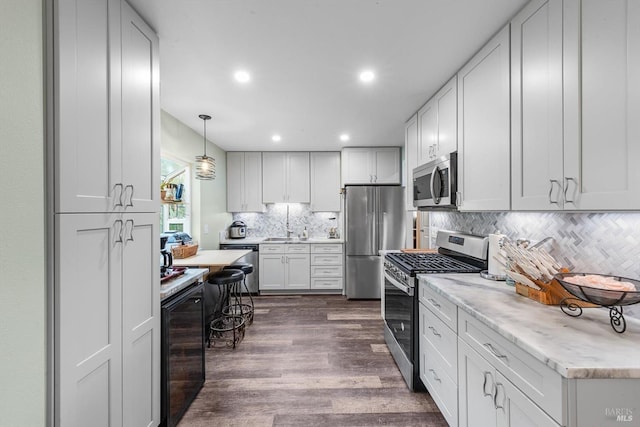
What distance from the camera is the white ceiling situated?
1495 millimetres

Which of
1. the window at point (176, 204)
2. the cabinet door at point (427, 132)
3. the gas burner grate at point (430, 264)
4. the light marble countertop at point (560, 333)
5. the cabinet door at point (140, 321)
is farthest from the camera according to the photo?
the window at point (176, 204)

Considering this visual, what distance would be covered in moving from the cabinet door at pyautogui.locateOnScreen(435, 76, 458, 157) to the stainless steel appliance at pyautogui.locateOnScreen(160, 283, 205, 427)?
2.33 metres

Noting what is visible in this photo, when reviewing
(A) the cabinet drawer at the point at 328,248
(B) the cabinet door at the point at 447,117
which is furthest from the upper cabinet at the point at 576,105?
(A) the cabinet drawer at the point at 328,248

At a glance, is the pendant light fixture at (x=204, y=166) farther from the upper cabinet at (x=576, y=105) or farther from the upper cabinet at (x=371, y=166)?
the upper cabinet at (x=576, y=105)

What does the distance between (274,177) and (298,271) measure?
1.76m

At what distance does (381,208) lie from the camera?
14.5 feet

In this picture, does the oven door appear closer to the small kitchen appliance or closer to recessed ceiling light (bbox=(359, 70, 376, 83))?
recessed ceiling light (bbox=(359, 70, 376, 83))

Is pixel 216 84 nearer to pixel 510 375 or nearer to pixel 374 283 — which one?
pixel 510 375

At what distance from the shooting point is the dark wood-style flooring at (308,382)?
1.88 m

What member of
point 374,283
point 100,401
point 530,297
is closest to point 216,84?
point 100,401

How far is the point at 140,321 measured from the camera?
58.4 inches

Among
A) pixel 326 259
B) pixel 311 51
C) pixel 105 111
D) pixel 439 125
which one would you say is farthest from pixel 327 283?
pixel 105 111

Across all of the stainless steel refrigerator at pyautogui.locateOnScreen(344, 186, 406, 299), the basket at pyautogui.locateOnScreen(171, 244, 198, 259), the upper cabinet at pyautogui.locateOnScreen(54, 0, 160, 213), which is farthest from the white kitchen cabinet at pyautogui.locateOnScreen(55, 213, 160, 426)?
the stainless steel refrigerator at pyautogui.locateOnScreen(344, 186, 406, 299)

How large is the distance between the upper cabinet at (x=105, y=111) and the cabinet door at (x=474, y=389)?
6.31ft
